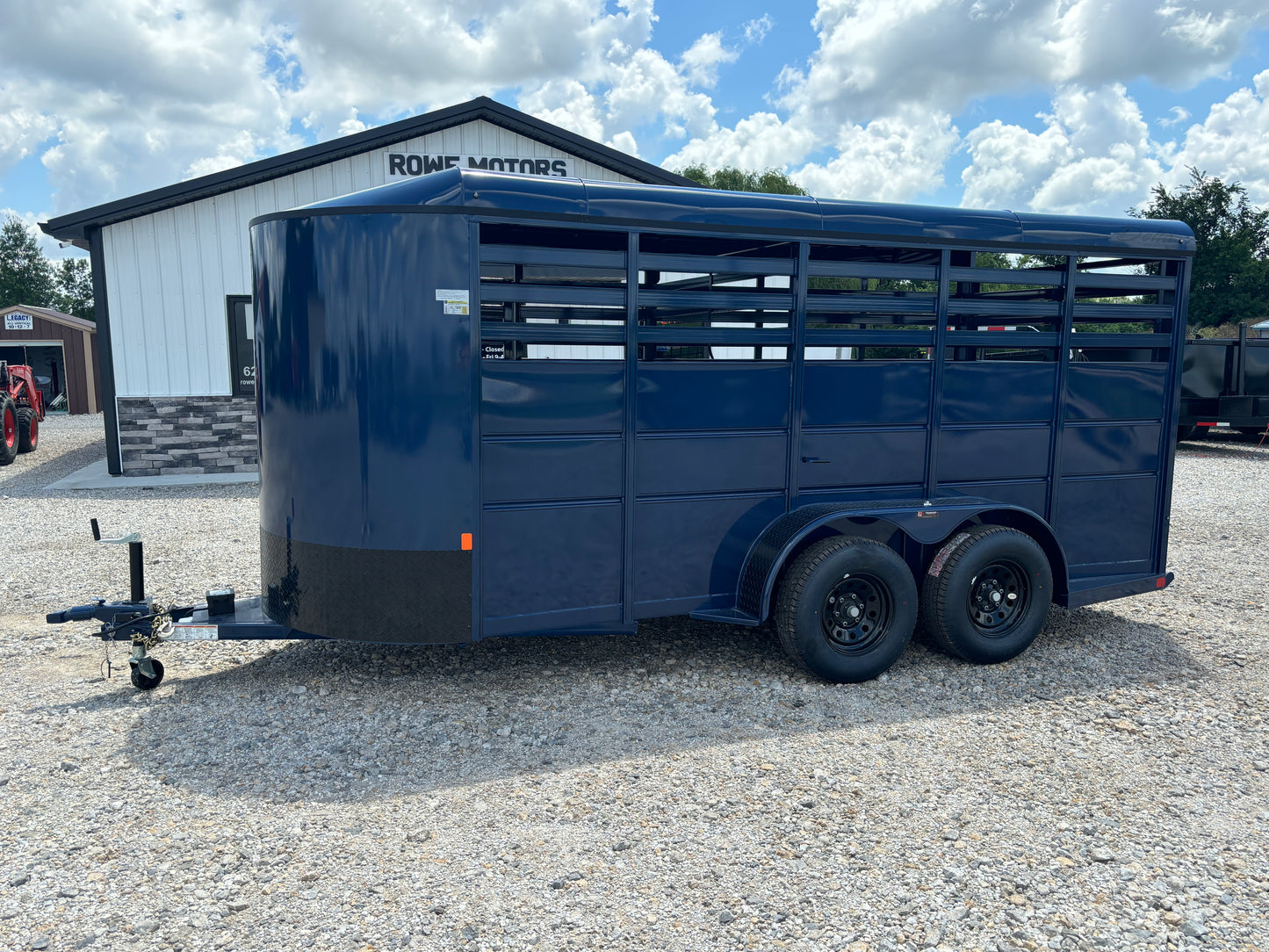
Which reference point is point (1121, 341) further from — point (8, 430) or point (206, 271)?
point (8, 430)

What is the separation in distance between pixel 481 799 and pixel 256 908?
38.3 inches

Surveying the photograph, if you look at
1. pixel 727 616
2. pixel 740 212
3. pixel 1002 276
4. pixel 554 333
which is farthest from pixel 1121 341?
pixel 554 333

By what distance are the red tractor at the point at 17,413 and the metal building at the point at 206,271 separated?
3.84m

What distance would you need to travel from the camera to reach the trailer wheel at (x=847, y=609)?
189 inches

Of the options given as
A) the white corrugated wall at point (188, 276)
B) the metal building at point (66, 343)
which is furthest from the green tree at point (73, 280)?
the white corrugated wall at point (188, 276)

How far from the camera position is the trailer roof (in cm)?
432

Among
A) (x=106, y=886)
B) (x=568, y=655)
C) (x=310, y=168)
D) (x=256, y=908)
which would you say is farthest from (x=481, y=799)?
(x=310, y=168)

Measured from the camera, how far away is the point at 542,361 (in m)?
4.43

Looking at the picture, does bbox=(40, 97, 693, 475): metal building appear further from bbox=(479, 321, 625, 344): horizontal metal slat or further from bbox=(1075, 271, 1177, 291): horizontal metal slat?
bbox=(479, 321, 625, 344): horizontal metal slat

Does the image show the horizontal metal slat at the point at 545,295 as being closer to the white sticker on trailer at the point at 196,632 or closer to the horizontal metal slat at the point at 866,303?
the horizontal metal slat at the point at 866,303

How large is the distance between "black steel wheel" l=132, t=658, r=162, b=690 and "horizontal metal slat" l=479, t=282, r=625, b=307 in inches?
107

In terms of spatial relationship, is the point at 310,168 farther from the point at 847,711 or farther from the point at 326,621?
the point at 847,711

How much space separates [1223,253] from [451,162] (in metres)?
35.9

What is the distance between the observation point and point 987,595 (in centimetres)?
534
